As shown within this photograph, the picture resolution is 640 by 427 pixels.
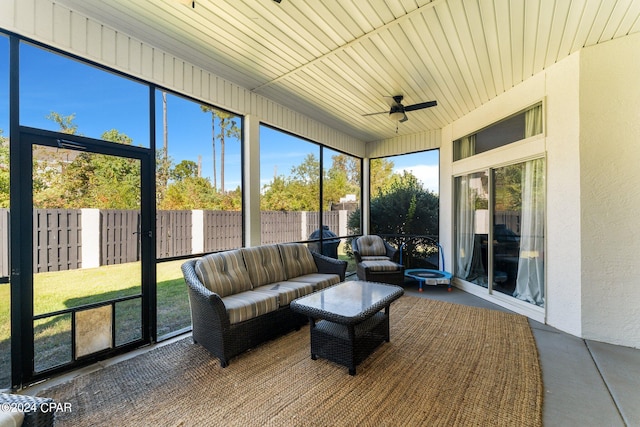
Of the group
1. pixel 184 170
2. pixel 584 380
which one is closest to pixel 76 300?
pixel 184 170

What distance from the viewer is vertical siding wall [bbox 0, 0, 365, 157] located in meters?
2.20

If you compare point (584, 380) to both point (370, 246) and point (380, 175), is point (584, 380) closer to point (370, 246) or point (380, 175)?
point (370, 246)

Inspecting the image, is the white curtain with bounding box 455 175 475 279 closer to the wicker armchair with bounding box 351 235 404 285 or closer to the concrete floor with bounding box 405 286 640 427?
the wicker armchair with bounding box 351 235 404 285

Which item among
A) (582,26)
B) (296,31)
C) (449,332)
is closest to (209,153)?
(296,31)

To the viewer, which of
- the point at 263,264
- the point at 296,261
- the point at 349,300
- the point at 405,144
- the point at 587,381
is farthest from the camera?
the point at 405,144

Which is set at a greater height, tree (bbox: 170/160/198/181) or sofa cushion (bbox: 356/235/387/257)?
tree (bbox: 170/160/198/181)

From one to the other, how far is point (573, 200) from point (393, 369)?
281cm

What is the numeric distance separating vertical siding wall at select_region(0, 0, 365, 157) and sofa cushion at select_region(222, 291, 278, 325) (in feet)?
8.12

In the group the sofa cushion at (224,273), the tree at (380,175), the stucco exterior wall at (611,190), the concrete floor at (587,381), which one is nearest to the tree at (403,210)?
the tree at (380,175)

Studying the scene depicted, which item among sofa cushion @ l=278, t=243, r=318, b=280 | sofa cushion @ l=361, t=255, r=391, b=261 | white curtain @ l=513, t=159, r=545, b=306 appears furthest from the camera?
sofa cushion @ l=361, t=255, r=391, b=261

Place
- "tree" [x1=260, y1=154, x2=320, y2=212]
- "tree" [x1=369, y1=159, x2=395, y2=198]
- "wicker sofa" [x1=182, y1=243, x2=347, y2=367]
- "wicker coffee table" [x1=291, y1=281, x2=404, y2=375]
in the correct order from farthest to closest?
1. "tree" [x1=369, y1=159, x2=395, y2=198]
2. "tree" [x1=260, y1=154, x2=320, y2=212]
3. "wicker sofa" [x1=182, y1=243, x2=347, y2=367]
4. "wicker coffee table" [x1=291, y1=281, x2=404, y2=375]

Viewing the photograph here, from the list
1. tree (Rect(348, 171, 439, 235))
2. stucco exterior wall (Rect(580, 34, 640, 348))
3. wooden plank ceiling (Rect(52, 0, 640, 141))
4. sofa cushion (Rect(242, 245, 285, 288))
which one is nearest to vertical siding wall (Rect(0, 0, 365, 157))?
wooden plank ceiling (Rect(52, 0, 640, 141))

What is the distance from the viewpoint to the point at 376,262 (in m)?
5.03

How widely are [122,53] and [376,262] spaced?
4.58 metres
